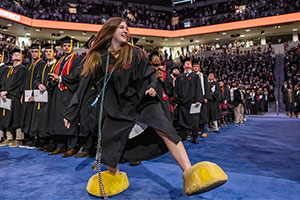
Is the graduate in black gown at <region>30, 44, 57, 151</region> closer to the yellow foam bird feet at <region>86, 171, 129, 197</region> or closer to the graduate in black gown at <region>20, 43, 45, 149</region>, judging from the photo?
the graduate in black gown at <region>20, 43, 45, 149</region>

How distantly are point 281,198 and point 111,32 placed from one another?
2.10 meters

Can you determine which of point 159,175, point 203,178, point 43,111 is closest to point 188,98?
point 159,175

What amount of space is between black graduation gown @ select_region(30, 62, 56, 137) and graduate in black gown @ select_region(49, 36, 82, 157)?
11 centimetres

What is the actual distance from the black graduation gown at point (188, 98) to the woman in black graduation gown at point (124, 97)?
115 inches

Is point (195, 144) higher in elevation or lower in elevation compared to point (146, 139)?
lower

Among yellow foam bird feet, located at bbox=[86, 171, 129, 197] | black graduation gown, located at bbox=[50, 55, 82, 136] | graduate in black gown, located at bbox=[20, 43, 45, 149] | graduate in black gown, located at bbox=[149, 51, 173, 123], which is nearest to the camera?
yellow foam bird feet, located at bbox=[86, 171, 129, 197]

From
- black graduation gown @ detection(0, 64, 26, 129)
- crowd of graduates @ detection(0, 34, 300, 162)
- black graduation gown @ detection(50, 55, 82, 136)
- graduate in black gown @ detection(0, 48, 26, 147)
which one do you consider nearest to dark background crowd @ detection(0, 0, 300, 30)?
graduate in black gown @ detection(0, 48, 26, 147)

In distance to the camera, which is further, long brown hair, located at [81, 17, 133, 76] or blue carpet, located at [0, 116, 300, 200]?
blue carpet, located at [0, 116, 300, 200]

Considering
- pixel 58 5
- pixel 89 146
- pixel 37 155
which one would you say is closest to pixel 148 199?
pixel 89 146

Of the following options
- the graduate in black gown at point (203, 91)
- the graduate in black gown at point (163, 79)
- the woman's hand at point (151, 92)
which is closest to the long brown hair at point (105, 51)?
the woman's hand at point (151, 92)

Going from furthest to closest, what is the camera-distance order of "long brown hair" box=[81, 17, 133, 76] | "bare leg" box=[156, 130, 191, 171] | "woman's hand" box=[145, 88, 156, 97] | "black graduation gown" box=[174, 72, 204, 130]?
"black graduation gown" box=[174, 72, 204, 130] < "long brown hair" box=[81, 17, 133, 76] < "woman's hand" box=[145, 88, 156, 97] < "bare leg" box=[156, 130, 191, 171]

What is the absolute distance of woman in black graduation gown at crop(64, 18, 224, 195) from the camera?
1836 millimetres

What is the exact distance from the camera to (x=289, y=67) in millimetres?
17109

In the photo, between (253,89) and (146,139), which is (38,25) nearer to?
(253,89)
